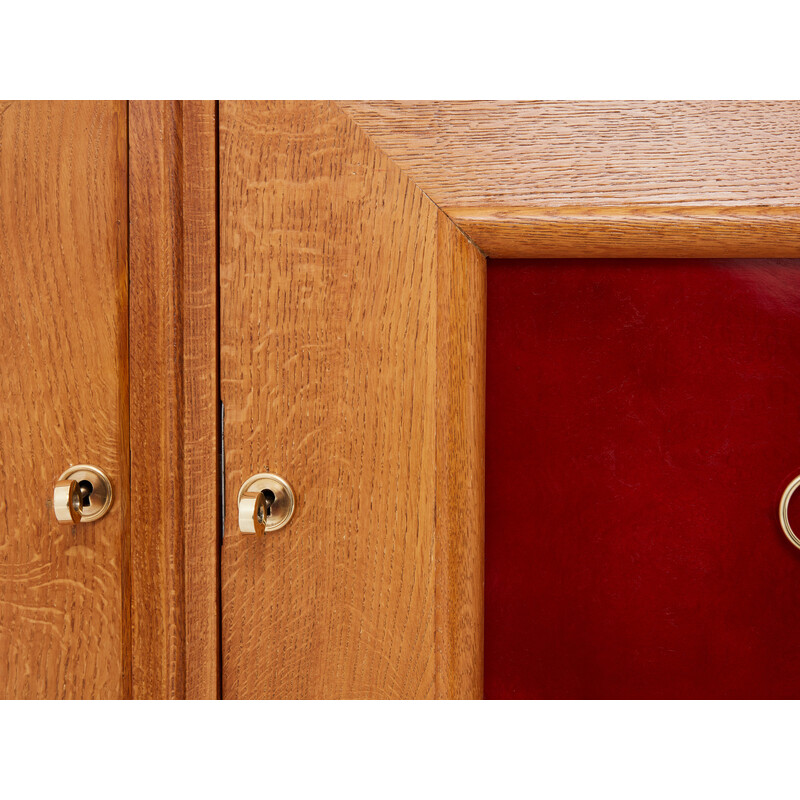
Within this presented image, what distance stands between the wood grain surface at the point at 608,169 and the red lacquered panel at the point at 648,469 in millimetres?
19

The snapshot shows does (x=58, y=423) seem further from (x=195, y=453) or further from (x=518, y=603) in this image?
(x=518, y=603)

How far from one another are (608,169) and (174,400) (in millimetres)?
237

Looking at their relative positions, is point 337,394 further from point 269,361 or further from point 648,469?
point 648,469

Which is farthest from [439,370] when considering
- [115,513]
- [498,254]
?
[115,513]

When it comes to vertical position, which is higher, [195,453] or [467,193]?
[467,193]

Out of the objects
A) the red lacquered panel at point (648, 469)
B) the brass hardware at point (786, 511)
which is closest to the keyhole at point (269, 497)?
the red lacquered panel at point (648, 469)

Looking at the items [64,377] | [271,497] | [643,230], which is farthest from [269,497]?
[643,230]

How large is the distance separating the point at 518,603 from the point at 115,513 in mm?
210

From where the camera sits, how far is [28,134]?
0.30m

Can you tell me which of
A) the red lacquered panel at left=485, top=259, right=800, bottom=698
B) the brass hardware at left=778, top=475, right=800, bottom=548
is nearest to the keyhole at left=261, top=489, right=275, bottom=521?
the red lacquered panel at left=485, top=259, right=800, bottom=698

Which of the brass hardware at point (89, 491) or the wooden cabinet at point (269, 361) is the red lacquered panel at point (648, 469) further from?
the brass hardware at point (89, 491)

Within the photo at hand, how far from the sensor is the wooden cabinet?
0.95ft

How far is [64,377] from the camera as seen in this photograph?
30 cm

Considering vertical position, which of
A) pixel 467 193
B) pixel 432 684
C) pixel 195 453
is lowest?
pixel 432 684
